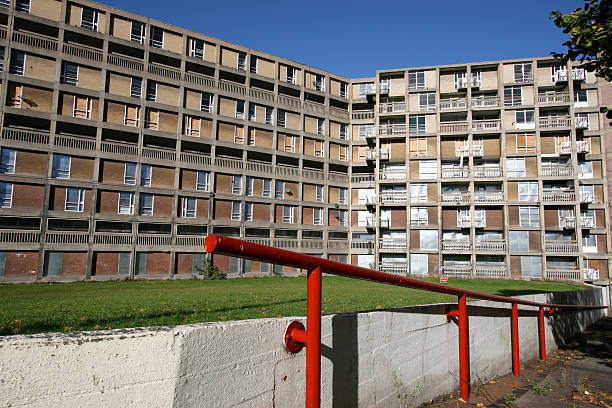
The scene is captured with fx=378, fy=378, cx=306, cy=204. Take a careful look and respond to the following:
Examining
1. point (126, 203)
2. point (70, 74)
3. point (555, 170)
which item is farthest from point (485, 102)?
point (70, 74)

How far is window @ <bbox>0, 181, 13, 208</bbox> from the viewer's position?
29.2 metres

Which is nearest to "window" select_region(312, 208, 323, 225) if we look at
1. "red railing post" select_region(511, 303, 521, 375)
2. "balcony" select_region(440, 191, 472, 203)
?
"balcony" select_region(440, 191, 472, 203)

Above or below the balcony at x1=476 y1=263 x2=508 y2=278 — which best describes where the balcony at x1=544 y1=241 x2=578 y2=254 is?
above

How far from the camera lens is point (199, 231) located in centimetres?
3700

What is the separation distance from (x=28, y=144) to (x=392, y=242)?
36.3 m

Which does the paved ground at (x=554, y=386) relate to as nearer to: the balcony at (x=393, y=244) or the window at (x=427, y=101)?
the balcony at (x=393, y=244)

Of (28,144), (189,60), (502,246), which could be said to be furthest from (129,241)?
(502,246)

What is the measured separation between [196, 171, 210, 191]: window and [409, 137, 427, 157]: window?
23549 mm

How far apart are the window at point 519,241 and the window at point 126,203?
3833 centimetres

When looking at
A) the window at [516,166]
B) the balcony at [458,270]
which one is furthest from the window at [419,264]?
the window at [516,166]

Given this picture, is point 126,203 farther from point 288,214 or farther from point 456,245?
point 456,245

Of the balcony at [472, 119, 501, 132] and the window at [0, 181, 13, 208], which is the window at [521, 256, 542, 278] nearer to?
the balcony at [472, 119, 501, 132]

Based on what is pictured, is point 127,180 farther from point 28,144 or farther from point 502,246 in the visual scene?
point 502,246

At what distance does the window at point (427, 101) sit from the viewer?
149 feet
